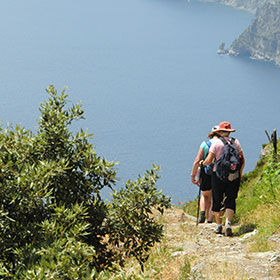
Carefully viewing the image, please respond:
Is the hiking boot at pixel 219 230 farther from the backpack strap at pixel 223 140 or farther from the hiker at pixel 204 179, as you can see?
the backpack strap at pixel 223 140

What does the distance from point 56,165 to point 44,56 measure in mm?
193229

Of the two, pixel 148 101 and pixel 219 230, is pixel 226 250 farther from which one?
pixel 148 101

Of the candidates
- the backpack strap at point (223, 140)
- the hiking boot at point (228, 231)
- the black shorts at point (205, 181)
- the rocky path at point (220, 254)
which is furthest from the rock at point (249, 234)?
the backpack strap at point (223, 140)

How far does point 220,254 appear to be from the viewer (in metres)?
6.09

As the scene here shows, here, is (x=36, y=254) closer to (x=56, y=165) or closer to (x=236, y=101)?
(x=56, y=165)

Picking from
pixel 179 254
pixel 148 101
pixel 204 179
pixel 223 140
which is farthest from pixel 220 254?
pixel 148 101

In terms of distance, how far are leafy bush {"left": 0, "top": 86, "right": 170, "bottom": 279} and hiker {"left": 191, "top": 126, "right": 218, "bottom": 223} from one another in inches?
136

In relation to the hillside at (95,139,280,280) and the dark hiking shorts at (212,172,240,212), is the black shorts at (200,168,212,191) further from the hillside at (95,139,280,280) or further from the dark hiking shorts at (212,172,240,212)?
the hillside at (95,139,280,280)

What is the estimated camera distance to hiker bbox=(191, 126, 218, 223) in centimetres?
819

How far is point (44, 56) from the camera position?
19000 centimetres

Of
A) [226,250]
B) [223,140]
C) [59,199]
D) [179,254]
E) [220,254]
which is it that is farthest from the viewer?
[223,140]

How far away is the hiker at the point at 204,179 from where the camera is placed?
8188mm

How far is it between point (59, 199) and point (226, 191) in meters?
4.06

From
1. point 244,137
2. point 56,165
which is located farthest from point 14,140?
point 244,137
